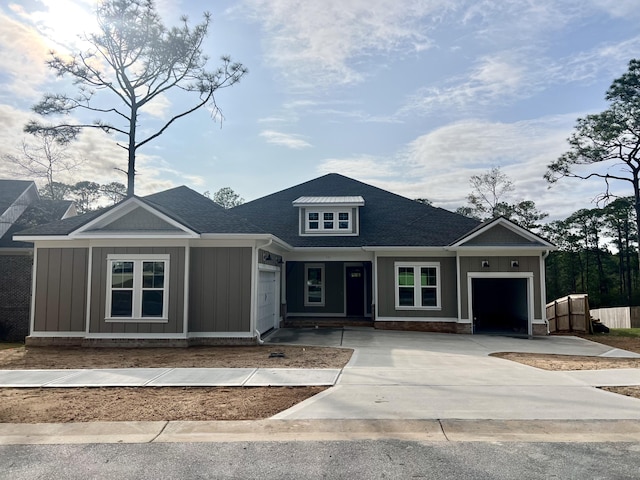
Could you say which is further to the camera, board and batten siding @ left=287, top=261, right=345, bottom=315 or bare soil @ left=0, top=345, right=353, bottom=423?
board and batten siding @ left=287, top=261, right=345, bottom=315

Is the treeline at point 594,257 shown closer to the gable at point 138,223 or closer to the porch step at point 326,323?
the porch step at point 326,323

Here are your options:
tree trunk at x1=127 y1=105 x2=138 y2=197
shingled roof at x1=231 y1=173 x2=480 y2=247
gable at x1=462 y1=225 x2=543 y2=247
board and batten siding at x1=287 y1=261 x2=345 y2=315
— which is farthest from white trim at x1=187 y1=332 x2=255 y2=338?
tree trunk at x1=127 y1=105 x2=138 y2=197

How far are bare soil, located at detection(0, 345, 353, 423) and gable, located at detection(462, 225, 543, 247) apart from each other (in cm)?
730

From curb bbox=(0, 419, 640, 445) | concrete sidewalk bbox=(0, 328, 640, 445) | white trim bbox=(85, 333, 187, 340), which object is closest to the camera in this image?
curb bbox=(0, 419, 640, 445)

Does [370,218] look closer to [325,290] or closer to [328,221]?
[328,221]

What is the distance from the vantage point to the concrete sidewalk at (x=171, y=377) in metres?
7.38

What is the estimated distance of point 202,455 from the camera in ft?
14.5

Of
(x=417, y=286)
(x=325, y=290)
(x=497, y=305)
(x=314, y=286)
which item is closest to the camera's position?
(x=417, y=286)

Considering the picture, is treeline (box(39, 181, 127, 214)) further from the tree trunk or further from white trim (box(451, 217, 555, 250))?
white trim (box(451, 217, 555, 250))

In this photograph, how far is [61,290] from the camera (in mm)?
12164

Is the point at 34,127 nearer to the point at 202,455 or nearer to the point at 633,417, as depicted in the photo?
the point at 202,455

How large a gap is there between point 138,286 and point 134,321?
936 mm

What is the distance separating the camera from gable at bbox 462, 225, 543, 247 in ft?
48.9

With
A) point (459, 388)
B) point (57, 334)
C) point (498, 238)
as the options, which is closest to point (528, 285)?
point (498, 238)
